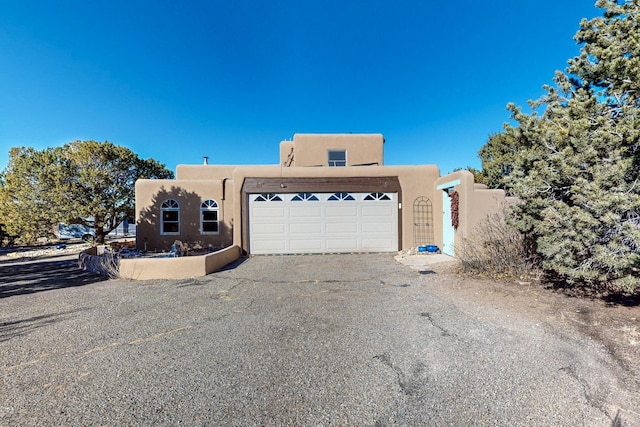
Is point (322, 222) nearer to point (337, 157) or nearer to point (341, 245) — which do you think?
point (341, 245)

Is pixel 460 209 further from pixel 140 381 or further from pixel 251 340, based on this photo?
pixel 140 381

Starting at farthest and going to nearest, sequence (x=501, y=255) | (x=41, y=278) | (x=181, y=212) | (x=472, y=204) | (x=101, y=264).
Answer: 1. (x=181, y=212)
2. (x=472, y=204)
3. (x=101, y=264)
4. (x=41, y=278)
5. (x=501, y=255)

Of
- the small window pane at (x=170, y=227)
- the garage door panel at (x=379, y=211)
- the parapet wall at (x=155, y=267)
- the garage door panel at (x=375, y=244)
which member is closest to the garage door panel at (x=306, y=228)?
the garage door panel at (x=375, y=244)

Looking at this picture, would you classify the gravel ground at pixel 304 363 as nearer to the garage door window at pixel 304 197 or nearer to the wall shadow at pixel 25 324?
the wall shadow at pixel 25 324

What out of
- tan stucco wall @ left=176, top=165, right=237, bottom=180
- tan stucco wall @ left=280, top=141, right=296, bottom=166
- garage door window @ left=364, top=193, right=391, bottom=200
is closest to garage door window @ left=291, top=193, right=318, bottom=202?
garage door window @ left=364, top=193, right=391, bottom=200

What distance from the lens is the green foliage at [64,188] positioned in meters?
12.7

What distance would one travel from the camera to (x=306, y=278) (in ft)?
24.4

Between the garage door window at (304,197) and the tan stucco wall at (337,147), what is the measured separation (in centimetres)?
438

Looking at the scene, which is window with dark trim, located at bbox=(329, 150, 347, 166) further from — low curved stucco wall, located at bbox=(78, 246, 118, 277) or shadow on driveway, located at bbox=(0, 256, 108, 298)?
shadow on driveway, located at bbox=(0, 256, 108, 298)

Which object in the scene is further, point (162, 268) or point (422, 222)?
point (422, 222)

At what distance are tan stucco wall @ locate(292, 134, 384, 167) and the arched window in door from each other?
4956 millimetres

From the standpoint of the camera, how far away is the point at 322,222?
453 inches

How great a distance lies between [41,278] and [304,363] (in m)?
9.05

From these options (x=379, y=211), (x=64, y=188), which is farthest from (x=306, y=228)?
(x=64, y=188)
